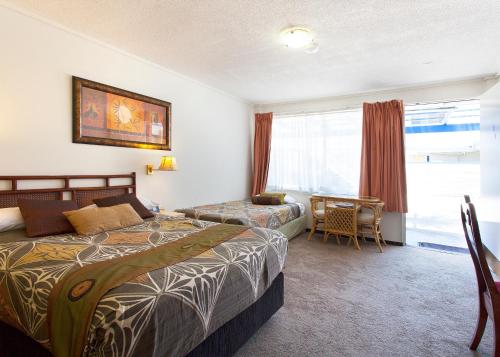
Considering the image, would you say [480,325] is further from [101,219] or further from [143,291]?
[101,219]

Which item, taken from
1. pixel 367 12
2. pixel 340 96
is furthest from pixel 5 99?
pixel 340 96

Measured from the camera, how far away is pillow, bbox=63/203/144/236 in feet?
7.23

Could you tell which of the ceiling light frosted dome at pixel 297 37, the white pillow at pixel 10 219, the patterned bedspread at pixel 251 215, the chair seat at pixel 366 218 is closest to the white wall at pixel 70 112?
the white pillow at pixel 10 219

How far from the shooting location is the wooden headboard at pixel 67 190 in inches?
92.5

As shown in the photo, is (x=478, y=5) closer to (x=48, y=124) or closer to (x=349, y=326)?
(x=349, y=326)

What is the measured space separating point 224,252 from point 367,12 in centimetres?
225

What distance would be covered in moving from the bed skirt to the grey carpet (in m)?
0.15

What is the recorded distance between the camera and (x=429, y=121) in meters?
4.46

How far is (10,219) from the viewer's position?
2178mm

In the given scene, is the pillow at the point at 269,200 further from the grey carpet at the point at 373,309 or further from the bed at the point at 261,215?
the grey carpet at the point at 373,309

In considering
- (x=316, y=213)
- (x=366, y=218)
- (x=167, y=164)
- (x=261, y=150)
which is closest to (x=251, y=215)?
(x=167, y=164)

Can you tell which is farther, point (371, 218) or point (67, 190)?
point (371, 218)

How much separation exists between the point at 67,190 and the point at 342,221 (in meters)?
3.64

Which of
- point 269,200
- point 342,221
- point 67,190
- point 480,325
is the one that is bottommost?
point 480,325
